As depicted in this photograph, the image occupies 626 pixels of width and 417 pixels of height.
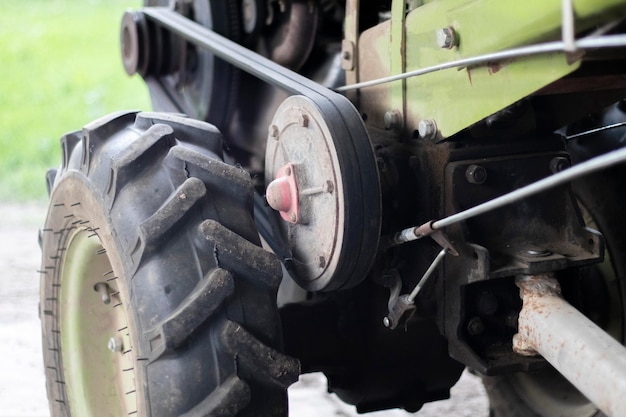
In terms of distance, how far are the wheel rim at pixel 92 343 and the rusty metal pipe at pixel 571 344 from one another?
3.39 feet

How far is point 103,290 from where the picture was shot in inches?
88.7

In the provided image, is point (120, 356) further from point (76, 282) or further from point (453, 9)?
point (453, 9)

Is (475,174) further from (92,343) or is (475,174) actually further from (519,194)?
(92,343)

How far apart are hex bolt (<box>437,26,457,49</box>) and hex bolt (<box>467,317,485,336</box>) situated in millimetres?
546

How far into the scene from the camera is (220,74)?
2.76 meters

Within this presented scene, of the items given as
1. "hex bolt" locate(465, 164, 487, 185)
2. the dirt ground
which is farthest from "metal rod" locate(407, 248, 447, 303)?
the dirt ground

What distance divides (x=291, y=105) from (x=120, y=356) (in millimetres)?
893

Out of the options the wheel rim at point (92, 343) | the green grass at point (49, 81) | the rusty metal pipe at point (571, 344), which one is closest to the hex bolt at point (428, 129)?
the rusty metal pipe at point (571, 344)

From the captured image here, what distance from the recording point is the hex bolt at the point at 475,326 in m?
1.84

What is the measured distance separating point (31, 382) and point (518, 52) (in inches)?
102

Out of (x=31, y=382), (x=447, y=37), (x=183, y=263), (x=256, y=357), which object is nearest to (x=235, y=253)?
(x=183, y=263)

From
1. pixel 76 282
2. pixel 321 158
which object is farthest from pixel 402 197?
pixel 76 282

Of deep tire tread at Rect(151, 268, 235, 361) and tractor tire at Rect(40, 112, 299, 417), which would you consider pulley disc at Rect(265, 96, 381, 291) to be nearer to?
tractor tire at Rect(40, 112, 299, 417)

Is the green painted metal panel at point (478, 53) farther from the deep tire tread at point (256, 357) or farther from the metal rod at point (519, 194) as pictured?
the deep tire tread at point (256, 357)
